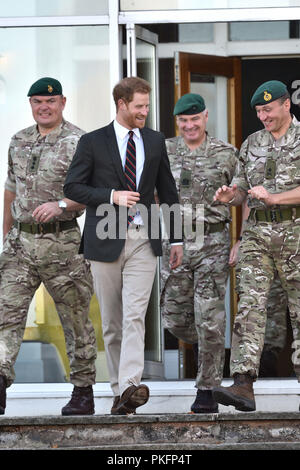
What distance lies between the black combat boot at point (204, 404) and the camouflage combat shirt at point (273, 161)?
3.90 ft

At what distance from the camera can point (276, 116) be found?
6297 mm

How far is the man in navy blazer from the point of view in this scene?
605cm

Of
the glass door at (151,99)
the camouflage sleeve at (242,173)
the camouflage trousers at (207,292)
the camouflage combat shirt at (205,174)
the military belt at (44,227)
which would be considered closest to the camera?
the camouflage sleeve at (242,173)

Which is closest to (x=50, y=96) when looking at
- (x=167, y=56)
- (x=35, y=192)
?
(x=35, y=192)

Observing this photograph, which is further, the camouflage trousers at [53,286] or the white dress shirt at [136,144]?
the camouflage trousers at [53,286]

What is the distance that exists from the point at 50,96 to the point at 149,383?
6.81ft

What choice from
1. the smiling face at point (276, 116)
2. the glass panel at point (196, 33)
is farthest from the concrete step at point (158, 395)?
the glass panel at point (196, 33)

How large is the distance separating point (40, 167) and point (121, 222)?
0.75m

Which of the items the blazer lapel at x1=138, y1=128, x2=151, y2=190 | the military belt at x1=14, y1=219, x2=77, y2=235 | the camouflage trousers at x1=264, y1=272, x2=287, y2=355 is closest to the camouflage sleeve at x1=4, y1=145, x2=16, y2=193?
the military belt at x1=14, y1=219, x2=77, y2=235

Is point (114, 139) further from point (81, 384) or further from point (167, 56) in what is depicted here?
point (167, 56)

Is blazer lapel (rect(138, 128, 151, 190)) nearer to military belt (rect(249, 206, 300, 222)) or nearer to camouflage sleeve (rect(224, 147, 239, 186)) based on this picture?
military belt (rect(249, 206, 300, 222))

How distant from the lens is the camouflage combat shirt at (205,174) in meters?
6.96

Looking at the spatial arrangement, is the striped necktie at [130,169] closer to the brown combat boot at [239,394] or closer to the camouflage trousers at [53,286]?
the camouflage trousers at [53,286]
